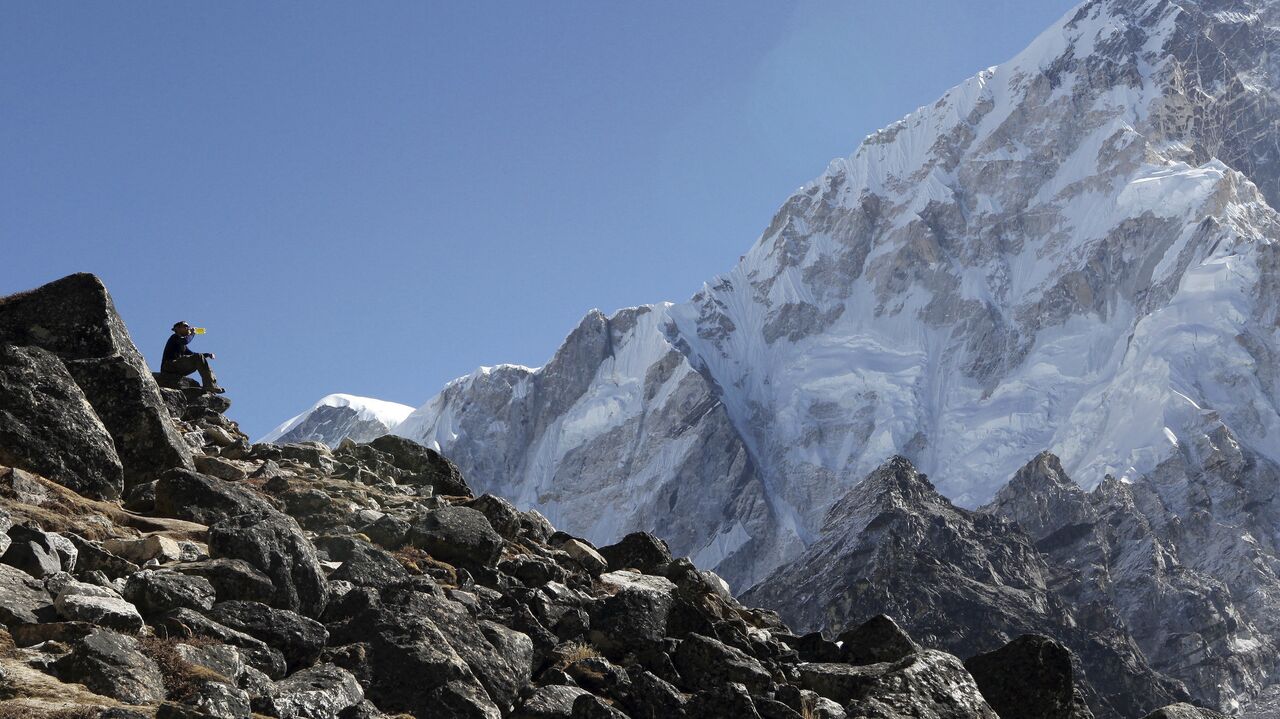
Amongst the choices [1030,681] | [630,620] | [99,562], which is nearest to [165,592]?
[99,562]

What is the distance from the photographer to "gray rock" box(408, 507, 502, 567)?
883 inches

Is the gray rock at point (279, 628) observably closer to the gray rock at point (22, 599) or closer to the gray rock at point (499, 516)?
the gray rock at point (22, 599)

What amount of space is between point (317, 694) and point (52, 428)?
28.0 ft

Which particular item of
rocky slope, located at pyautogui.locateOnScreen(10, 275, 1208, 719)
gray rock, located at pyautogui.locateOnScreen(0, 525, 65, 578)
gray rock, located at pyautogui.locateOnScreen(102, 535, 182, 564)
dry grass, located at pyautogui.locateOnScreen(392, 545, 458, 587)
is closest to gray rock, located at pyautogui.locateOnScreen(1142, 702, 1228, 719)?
rocky slope, located at pyautogui.locateOnScreen(10, 275, 1208, 719)

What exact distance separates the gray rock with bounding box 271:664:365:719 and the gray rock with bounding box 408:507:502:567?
6.34 m

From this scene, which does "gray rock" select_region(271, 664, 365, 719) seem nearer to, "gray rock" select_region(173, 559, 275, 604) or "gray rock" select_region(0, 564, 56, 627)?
"gray rock" select_region(173, 559, 275, 604)

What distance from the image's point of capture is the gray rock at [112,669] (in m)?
14.0

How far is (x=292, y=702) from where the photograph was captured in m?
Result: 14.7

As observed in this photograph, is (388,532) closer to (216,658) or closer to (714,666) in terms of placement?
(714,666)

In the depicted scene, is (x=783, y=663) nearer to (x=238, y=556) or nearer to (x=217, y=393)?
(x=238, y=556)

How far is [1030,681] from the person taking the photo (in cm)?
2122

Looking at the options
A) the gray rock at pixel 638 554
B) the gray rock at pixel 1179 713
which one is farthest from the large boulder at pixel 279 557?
the gray rock at pixel 1179 713

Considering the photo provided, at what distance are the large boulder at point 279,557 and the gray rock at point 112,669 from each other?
10.3 feet

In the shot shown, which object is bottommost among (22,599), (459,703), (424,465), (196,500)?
(459,703)
